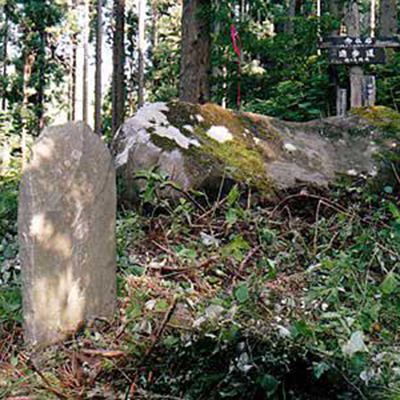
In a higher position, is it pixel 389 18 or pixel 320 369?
pixel 389 18

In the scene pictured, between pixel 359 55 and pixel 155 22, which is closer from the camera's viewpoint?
pixel 359 55

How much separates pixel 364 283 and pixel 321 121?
2.73m

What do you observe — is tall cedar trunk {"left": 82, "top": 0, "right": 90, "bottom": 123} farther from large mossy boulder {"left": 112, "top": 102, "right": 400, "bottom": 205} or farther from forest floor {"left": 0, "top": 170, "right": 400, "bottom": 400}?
forest floor {"left": 0, "top": 170, "right": 400, "bottom": 400}

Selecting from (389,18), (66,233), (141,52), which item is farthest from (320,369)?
(141,52)

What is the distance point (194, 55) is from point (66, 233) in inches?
181

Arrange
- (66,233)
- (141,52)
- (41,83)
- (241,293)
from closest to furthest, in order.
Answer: (241,293), (66,233), (41,83), (141,52)

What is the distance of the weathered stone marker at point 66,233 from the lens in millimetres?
2621

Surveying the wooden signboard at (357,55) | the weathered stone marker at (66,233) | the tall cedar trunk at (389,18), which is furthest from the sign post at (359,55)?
the weathered stone marker at (66,233)

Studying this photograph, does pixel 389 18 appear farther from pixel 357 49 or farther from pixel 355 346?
pixel 355 346

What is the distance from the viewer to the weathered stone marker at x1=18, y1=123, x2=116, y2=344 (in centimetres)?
262

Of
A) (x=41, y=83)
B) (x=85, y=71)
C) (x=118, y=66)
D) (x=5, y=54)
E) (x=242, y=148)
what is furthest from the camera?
(x=5, y=54)

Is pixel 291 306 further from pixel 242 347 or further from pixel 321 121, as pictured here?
pixel 321 121

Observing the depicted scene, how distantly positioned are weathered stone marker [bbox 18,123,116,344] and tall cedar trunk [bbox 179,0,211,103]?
409cm

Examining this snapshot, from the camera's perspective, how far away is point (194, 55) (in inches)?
266
